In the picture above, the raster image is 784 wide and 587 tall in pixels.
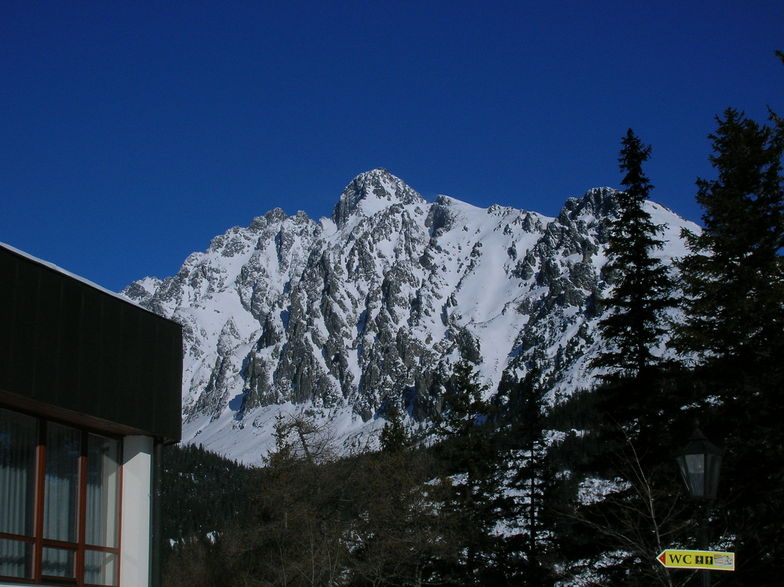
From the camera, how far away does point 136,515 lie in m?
18.1

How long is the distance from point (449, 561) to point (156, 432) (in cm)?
2255

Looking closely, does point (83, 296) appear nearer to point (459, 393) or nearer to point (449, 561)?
point (449, 561)

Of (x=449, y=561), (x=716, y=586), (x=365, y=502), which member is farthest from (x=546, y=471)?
(x=716, y=586)

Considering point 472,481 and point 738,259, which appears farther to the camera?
point 472,481

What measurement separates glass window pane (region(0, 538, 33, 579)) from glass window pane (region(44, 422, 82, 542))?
19.6 inches

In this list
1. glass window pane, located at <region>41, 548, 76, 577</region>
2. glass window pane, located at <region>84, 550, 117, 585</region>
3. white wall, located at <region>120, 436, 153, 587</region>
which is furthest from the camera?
white wall, located at <region>120, 436, 153, 587</region>

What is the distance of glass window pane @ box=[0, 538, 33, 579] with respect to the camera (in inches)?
601

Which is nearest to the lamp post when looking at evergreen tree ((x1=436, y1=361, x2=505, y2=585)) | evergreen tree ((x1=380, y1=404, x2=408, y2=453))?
evergreen tree ((x1=436, y1=361, x2=505, y2=585))

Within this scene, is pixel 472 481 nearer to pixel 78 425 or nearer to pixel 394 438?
pixel 394 438

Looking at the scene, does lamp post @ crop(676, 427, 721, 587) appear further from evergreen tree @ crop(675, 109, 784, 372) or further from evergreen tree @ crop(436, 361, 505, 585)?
evergreen tree @ crop(436, 361, 505, 585)

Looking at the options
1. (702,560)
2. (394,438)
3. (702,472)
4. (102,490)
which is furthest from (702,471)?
(394,438)

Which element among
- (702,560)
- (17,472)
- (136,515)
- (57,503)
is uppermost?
(17,472)

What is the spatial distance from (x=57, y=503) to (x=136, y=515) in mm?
1916

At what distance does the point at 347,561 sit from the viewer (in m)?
35.4
